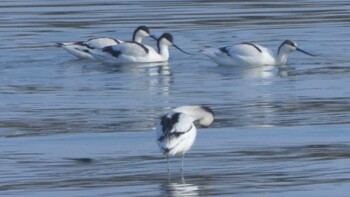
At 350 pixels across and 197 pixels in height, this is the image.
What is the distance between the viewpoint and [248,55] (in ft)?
76.1

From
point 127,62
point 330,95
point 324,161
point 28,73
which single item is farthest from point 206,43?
point 324,161

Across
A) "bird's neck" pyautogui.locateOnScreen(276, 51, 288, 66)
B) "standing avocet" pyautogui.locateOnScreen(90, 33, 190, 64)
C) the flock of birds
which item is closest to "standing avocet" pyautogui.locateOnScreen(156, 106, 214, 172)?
the flock of birds

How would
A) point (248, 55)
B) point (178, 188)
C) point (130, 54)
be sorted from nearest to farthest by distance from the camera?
point (178, 188) < point (248, 55) < point (130, 54)

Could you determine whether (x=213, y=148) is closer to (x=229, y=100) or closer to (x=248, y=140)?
(x=248, y=140)

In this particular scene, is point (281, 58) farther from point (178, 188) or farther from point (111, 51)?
point (178, 188)

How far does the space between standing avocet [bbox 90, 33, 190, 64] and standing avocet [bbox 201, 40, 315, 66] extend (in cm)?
145

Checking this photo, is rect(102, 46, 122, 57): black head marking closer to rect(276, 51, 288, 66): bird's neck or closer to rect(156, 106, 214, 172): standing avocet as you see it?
rect(276, 51, 288, 66): bird's neck

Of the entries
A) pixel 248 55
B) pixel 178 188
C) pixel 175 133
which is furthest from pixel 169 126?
pixel 248 55

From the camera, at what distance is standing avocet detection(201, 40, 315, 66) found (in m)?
23.0

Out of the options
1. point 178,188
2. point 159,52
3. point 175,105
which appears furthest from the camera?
point 159,52

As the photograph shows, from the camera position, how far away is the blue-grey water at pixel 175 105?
39.3 feet

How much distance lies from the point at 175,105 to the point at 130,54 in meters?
6.73

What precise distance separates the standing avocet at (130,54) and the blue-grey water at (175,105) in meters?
0.23

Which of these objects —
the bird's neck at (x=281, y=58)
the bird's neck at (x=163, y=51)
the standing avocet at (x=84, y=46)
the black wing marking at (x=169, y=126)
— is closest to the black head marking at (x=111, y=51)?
the standing avocet at (x=84, y=46)
